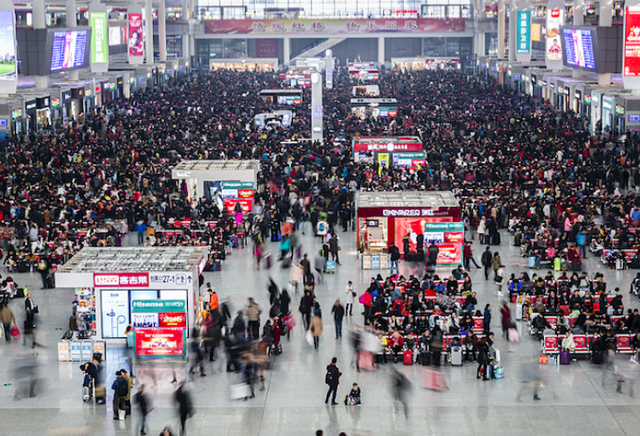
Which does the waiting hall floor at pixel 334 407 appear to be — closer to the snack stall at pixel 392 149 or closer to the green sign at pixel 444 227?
the green sign at pixel 444 227

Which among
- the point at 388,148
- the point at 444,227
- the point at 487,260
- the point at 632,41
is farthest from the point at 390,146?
the point at 487,260

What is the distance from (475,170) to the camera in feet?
127

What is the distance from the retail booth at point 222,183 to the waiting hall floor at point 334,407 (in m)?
12.3

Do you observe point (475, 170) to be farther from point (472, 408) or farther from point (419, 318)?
point (472, 408)

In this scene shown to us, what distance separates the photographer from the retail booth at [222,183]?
33312 millimetres

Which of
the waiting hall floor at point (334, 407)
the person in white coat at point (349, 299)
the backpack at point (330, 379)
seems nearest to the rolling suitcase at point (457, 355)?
the waiting hall floor at point (334, 407)

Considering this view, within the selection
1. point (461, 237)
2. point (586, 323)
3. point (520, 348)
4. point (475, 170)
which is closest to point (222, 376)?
point (520, 348)

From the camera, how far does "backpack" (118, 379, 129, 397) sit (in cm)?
1694

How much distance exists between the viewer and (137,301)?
20.4 m

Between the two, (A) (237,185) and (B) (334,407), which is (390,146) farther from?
(B) (334,407)

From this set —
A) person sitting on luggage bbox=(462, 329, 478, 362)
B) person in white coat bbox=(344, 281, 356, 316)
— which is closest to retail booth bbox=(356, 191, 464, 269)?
person in white coat bbox=(344, 281, 356, 316)

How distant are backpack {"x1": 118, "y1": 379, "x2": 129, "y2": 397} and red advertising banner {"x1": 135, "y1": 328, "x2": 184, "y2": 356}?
292cm

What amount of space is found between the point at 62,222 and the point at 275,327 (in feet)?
39.5

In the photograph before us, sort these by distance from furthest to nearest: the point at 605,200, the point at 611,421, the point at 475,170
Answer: the point at 475,170 → the point at 605,200 → the point at 611,421
